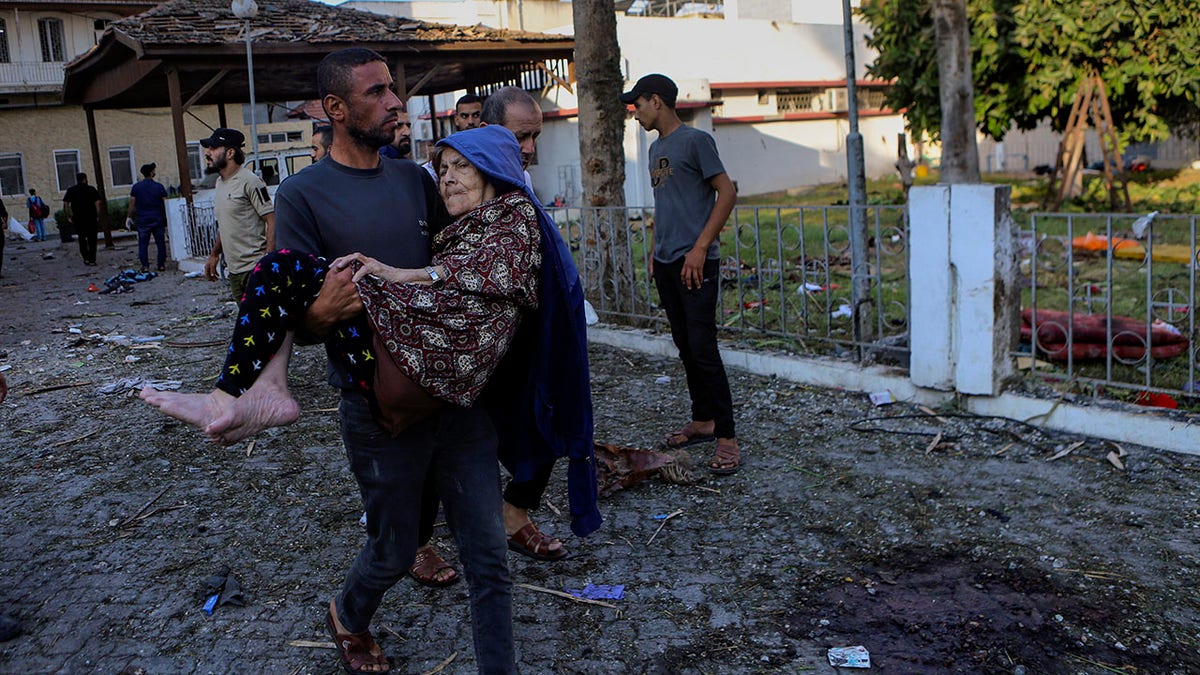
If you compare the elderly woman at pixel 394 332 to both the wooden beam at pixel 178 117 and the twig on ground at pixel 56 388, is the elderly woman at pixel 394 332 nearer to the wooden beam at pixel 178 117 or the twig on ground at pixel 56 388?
the twig on ground at pixel 56 388

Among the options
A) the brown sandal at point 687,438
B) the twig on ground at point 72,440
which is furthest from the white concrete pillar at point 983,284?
the twig on ground at point 72,440

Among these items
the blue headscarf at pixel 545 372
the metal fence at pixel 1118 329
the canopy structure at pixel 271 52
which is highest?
the canopy structure at pixel 271 52

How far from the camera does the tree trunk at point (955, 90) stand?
462 inches

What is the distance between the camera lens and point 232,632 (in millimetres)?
3729

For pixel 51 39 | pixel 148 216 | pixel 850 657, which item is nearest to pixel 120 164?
pixel 51 39

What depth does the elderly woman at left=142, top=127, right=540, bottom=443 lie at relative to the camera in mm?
2680

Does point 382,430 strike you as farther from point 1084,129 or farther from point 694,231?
point 1084,129

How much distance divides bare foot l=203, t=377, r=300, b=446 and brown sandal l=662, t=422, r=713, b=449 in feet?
10.6

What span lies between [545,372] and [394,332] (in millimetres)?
592

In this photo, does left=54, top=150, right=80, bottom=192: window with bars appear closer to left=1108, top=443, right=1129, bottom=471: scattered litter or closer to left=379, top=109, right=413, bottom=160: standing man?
left=379, top=109, right=413, bottom=160: standing man

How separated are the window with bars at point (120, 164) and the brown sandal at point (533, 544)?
112 feet

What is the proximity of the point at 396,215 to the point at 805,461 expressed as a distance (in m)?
3.06

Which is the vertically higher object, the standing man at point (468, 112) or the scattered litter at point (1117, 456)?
the standing man at point (468, 112)

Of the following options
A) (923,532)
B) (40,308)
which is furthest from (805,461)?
(40,308)
